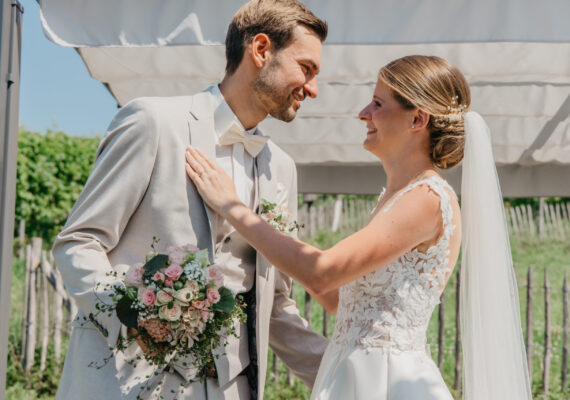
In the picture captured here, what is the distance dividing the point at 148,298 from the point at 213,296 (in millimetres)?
211

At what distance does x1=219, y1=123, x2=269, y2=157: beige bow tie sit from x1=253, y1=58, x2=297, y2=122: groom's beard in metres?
0.15

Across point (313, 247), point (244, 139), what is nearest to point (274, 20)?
point (244, 139)

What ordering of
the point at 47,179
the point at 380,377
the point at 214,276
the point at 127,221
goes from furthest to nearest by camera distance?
the point at 47,179, the point at 380,377, the point at 127,221, the point at 214,276

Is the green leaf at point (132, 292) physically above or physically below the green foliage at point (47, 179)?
below

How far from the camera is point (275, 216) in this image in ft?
8.84

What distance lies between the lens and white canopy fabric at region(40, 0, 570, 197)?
2.64 m

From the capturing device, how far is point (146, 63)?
13.3ft

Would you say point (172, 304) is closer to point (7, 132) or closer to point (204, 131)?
point (204, 131)

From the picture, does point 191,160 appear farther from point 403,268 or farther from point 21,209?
point 21,209

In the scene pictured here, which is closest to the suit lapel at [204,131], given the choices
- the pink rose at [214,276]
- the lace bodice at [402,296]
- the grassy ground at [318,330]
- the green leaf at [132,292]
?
the pink rose at [214,276]

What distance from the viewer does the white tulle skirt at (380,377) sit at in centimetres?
260

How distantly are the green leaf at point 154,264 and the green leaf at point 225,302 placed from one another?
0.22 m

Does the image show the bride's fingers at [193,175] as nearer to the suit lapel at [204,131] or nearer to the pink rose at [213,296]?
the suit lapel at [204,131]

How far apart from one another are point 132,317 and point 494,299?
1.64m
